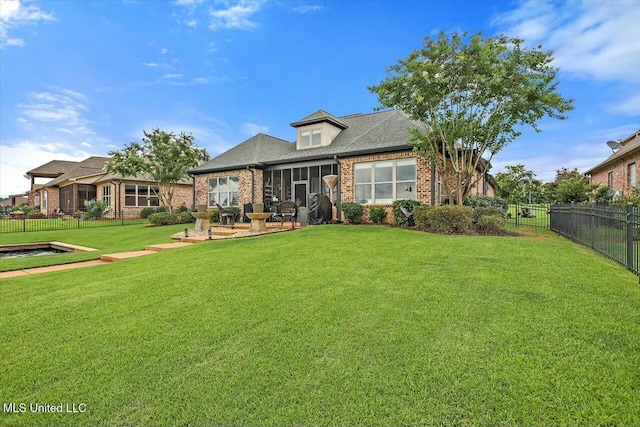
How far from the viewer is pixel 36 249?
12.6 metres

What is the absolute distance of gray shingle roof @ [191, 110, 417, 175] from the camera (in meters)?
15.4

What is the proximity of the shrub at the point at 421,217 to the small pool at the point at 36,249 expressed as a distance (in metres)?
11.9

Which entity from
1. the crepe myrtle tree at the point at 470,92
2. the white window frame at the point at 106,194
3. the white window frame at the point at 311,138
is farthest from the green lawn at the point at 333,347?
the white window frame at the point at 106,194

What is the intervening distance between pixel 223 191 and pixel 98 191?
15599mm

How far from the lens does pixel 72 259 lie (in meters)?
8.45

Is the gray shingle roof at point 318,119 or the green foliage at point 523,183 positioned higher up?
the gray shingle roof at point 318,119

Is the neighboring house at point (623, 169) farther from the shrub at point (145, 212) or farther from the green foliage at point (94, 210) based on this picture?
the green foliage at point (94, 210)

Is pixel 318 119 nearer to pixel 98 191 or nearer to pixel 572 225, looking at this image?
pixel 572 225

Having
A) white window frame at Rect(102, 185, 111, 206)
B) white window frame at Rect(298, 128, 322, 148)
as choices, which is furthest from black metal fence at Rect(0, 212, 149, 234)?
white window frame at Rect(298, 128, 322, 148)

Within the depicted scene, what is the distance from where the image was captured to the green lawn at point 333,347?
2221mm

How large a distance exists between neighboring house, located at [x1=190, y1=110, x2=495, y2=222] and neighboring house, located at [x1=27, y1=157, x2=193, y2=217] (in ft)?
26.9

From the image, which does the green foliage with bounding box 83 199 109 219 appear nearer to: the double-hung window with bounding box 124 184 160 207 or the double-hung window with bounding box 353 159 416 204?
the double-hung window with bounding box 124 184 160 207

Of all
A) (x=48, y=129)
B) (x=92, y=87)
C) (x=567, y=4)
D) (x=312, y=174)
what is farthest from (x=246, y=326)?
(x=48, y=129)

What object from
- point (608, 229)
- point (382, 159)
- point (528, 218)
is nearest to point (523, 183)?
point (528, 218)
